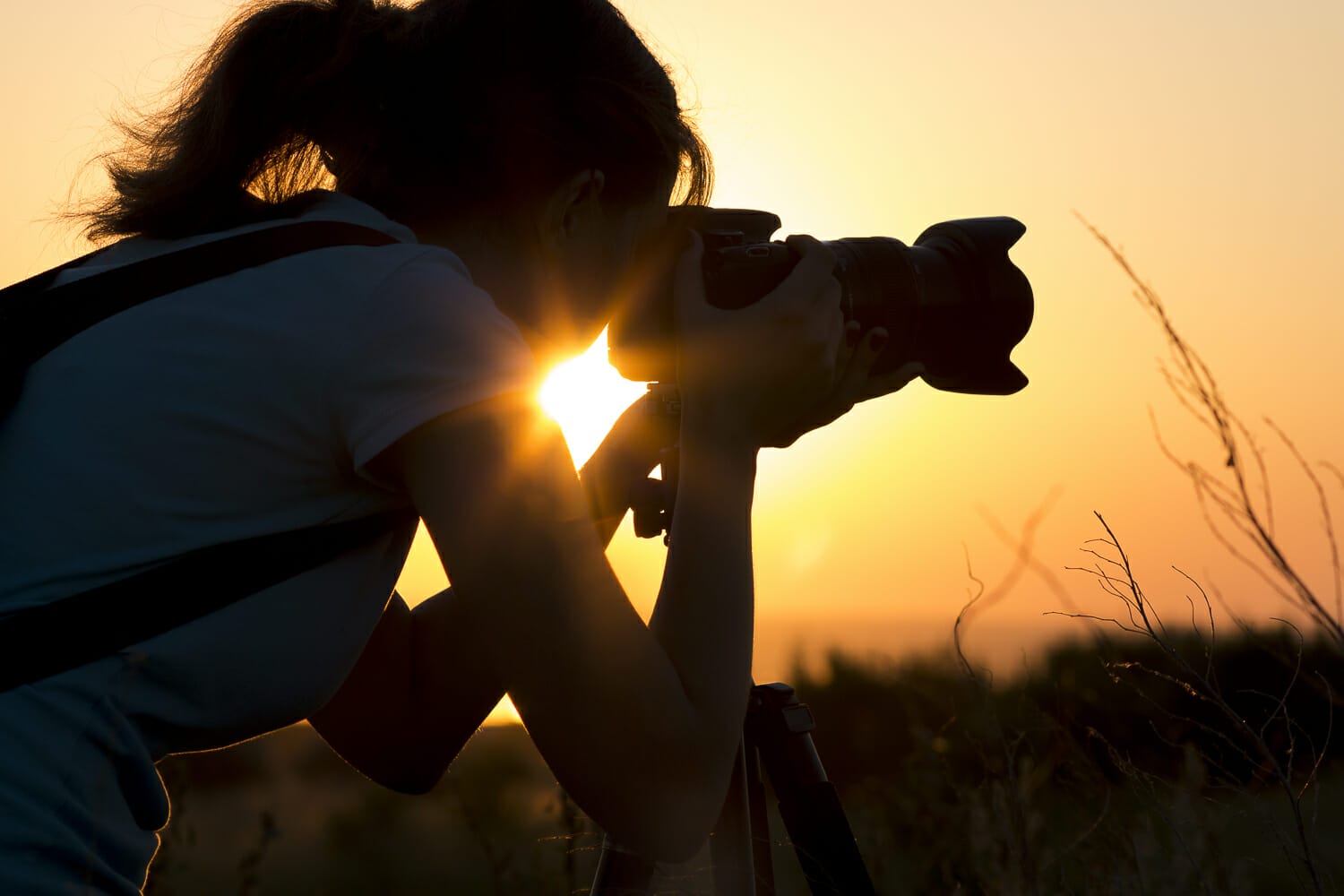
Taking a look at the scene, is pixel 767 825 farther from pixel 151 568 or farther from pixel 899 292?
pixel 151 568

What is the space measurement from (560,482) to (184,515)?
13.5 inches

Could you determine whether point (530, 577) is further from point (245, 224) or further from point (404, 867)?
point (404, 867)

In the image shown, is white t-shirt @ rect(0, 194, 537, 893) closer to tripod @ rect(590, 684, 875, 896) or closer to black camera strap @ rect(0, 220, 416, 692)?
black camera strap @ rect(0, 220, 416, 692)

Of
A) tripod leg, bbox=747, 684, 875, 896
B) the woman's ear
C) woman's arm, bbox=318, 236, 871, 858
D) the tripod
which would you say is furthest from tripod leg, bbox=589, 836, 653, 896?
the woman's ear

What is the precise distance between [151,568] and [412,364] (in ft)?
0.98

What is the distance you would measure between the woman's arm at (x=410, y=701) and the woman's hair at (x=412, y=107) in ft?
2.12

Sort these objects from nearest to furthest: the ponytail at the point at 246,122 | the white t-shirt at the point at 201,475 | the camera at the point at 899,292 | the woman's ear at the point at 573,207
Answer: the white t-shirt at the point at 201,475, the ponytail at the point at 246,122, the woman's ear at the point at 573,207, the camera at the point at 899,292

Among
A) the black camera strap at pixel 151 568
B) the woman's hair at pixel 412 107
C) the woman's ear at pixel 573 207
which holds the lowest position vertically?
the black camera strap at pixel 151 568

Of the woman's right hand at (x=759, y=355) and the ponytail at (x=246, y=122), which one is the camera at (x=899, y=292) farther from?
the ponytail at (x=246, y=122)

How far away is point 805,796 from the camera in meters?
1.79

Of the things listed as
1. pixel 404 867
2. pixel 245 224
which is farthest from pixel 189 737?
pixel 404 867

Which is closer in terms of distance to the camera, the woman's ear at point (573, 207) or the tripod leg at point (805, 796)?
the woman's ear at point (573, 207)

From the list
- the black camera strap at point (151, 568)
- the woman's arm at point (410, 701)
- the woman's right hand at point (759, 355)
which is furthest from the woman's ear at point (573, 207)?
the woman's arm at point (410, 701)

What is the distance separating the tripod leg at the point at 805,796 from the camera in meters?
1.72
